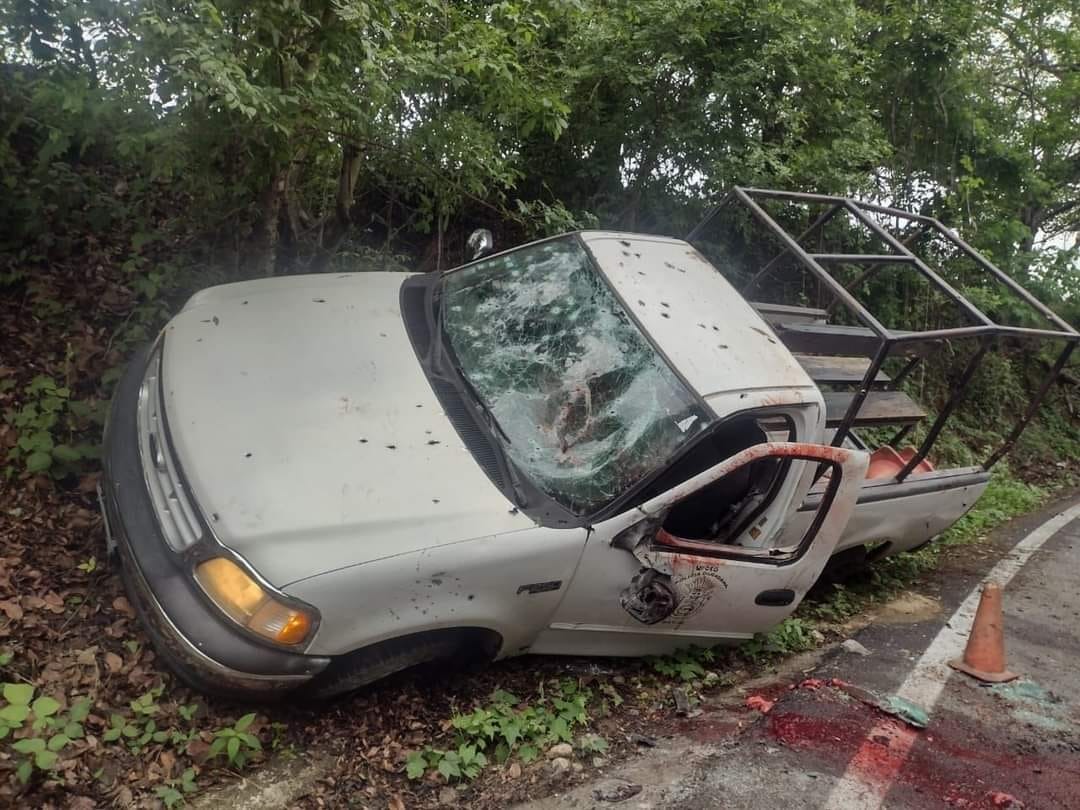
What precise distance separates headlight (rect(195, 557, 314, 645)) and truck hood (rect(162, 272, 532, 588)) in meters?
0.06

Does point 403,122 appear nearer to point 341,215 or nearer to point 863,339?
point 341,215

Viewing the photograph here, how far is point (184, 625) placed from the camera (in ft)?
8.56

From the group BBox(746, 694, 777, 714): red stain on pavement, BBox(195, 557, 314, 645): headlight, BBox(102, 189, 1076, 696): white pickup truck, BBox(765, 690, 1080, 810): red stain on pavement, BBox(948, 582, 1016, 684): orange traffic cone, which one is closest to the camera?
BBox(195, 557, 314, 645): headlight

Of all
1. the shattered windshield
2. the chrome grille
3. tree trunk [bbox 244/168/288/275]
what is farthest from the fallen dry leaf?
tree trunk [bbox 244/168/288/275]

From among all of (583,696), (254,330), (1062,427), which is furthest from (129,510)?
(1062,427)

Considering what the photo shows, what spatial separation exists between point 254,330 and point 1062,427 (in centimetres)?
1265

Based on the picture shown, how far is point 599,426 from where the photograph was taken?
3.34 metres

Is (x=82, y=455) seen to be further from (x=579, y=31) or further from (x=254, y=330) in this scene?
(x=579, y=31)

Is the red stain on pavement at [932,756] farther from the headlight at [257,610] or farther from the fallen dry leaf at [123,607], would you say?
the fallen dry leaf at [123,607]

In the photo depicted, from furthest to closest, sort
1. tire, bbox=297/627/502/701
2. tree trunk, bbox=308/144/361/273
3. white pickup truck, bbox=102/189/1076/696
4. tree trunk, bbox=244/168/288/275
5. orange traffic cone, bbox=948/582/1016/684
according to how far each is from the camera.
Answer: tree trunk, bbox=308/144/361/273
tree trunk, bbox=244/168/288/275
orange traffic cone, bbox=948/582/1016/684
tire, bbox=297/627/502/701
white pickup truck, bbox=102/189/1076/696

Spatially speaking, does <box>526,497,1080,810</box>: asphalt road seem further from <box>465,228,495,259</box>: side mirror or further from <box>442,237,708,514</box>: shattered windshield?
<box>465,228,495,259</box>: side mirror

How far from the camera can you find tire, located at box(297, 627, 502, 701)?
2.80 m

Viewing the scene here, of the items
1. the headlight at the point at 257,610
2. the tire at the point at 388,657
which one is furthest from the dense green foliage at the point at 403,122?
the tire at the point at 388,657

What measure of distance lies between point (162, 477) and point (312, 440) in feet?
1.81
